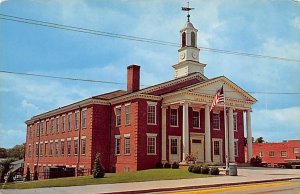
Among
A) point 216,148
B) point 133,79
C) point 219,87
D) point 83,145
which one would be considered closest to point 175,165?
point 216,148

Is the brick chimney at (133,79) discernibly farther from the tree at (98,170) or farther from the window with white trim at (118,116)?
the tree at (98,170)

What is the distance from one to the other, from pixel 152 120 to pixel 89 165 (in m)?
6.54

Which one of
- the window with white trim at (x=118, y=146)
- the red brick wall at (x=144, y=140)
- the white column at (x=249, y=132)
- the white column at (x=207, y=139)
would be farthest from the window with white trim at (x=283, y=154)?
the window with white trim at (x=118, y=146)

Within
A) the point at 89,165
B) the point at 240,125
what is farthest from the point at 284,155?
the point at 89,165

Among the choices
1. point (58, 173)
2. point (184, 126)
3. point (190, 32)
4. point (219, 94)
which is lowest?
point (58, 173)

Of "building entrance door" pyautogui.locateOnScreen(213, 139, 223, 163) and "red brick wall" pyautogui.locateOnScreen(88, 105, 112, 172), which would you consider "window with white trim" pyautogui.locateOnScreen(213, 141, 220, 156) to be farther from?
"red brick wall" pyautogui.locateOnScreen(88, 105, 112, 172)

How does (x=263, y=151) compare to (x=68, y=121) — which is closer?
(x=68, y=121)

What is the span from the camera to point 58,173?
108ft

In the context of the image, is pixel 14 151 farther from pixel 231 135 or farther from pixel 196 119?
pixel 231 135

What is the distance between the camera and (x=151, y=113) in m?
30.1

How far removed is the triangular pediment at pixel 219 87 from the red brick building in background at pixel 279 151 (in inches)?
1023

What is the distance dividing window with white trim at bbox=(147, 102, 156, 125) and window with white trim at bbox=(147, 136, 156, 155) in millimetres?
1196

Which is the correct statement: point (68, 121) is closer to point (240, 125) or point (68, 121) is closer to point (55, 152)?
→ point (55, 152)

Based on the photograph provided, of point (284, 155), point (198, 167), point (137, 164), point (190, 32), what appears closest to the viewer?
point (198, 167)
